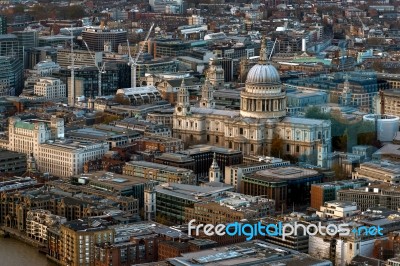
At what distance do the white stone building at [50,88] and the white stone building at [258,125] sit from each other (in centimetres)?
721

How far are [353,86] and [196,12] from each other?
90.0ft

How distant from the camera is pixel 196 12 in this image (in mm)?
66062

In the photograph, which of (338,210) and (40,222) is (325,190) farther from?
(40,222)

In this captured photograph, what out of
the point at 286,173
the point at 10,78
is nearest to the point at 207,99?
the point at 286,173

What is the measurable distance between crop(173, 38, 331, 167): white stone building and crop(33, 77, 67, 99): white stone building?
23.7 feet

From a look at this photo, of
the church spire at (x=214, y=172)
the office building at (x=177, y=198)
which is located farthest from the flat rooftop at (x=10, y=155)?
the office building at (x=177, y=198)

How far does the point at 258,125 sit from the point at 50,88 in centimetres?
999

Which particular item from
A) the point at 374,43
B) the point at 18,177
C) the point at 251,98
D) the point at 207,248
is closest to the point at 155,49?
the point at 374,43

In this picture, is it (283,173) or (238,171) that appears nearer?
(283,173)

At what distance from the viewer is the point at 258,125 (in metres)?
33.1

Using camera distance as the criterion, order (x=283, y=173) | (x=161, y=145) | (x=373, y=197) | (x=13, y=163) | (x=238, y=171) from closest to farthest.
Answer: (x=373, y=197) < (x=283, y=173) < (x=238, y=171) < (x=13, y=163) < (x=161, y=145)

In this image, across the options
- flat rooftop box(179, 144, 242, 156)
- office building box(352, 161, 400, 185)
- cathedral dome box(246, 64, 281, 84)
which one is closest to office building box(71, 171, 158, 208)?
flat rooftop box(179, 144, 242, 156)

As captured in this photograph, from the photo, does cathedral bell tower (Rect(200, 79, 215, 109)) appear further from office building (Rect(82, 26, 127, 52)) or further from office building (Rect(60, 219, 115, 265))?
office building (Rect(82, 26, 127, 52))

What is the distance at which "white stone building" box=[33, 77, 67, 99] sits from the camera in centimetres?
4088
